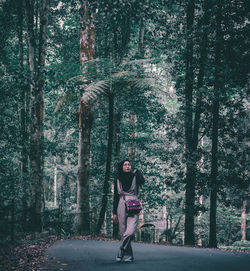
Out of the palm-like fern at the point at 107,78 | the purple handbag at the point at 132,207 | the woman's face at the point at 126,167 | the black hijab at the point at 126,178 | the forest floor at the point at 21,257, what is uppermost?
the palm-like fern at the point at 107,78

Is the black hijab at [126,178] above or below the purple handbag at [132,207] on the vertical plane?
above

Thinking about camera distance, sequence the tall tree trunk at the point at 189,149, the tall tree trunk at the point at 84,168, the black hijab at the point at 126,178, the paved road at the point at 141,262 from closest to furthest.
A: the paved road at the point at 141,262
the black hijab at the point at 126,178
the tall tree trunk at the point at 84,168
the tall tree trunk at the point at 189,149

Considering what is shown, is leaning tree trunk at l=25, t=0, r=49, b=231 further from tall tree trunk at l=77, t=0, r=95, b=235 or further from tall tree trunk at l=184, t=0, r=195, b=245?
tall tree trunk at l=184, t=0, r=195, b=245

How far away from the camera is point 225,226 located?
1111 inches

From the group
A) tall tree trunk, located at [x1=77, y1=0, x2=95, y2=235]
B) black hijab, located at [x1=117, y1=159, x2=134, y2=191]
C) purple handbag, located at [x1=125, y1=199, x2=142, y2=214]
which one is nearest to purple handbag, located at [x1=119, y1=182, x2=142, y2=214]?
purple handbag, located at [x1=125, y1=199, x2=142, y2=214]

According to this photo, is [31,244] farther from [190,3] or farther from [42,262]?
[190,3]

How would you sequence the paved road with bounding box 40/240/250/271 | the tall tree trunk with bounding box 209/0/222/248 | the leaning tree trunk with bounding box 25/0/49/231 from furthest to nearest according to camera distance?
1. the tall tree trunk with bounding box 209/0/222/248
2. the leaning tree trunk with bounding box 25/0/49/231
3. the paved road with bounding box 40/240/250/271

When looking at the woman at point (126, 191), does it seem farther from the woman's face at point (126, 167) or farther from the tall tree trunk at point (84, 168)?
the tall tree trunk at point (84, 168)

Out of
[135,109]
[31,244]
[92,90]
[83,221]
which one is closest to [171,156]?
[135,109]

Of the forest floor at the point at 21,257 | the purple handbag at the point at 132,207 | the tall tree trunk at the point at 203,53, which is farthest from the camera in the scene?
the tall tree trunk at the point at 203,53

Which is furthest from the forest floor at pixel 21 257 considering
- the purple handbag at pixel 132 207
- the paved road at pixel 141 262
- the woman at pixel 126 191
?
the purple handbag at pixel 132 207

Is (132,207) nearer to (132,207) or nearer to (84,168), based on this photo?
(132,207)

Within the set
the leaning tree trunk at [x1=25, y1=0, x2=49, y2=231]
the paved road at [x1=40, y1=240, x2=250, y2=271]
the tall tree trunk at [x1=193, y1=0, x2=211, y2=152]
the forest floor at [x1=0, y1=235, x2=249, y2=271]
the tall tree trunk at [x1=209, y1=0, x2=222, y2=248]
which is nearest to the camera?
the paved road at [x1=40, y1=240, x2=250, y2=271]

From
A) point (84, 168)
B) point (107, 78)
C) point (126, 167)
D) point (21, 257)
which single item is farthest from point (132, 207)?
point (84, 168)
